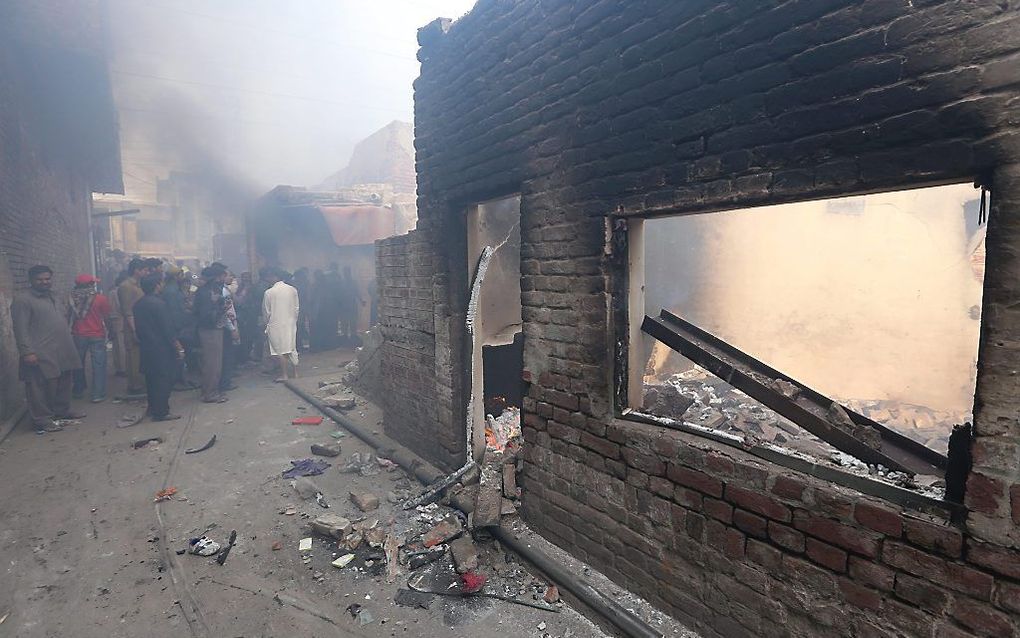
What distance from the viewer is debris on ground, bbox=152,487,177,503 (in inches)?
184

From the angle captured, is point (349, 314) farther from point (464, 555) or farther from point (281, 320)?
point (464, 555)

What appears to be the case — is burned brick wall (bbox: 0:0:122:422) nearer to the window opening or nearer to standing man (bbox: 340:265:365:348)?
standing man (bbox: 340:265:365:348)

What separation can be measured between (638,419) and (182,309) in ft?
26.4

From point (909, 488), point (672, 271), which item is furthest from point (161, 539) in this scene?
point (672, 271)

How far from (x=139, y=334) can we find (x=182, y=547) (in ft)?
14.5

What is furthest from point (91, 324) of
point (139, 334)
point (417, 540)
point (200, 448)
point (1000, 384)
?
point (1000, 384)

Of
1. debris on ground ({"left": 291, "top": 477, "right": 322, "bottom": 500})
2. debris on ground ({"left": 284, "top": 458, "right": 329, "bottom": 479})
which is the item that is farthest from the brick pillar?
debris on ground ({"left": 284, "top": 458, "right": 329, "bottom": 479})

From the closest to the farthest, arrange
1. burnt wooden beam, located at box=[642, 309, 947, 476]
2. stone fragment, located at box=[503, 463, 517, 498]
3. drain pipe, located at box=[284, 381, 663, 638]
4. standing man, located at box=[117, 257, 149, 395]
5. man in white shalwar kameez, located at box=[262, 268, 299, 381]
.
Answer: burnt wooden beam, located at box=[642, 309, 947, 476]
drain pipe, located at box=[284, 381, 663, 638]
stone fragment, located at box=[503, 463, 517, 498]
standing man, located at box=[117, 257, 149, 395]
man in white shalwar kameez, located at box=[262, 268, 299, 381]

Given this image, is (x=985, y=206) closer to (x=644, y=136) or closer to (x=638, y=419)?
(x=644, y=136)

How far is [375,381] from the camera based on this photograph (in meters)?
7.95

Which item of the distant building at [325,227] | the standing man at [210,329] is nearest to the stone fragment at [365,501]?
the standing man at [210,329]

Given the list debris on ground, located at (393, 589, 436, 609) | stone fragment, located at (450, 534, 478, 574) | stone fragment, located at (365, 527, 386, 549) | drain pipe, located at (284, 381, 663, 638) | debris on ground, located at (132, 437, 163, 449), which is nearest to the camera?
drain pipe, located at (284, 381, 663, 638)

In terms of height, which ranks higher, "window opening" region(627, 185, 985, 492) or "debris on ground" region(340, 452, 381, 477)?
"window opening" region(627, 185, 985, 492)

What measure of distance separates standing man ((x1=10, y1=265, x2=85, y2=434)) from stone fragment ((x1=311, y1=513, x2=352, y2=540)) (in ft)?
17.5
